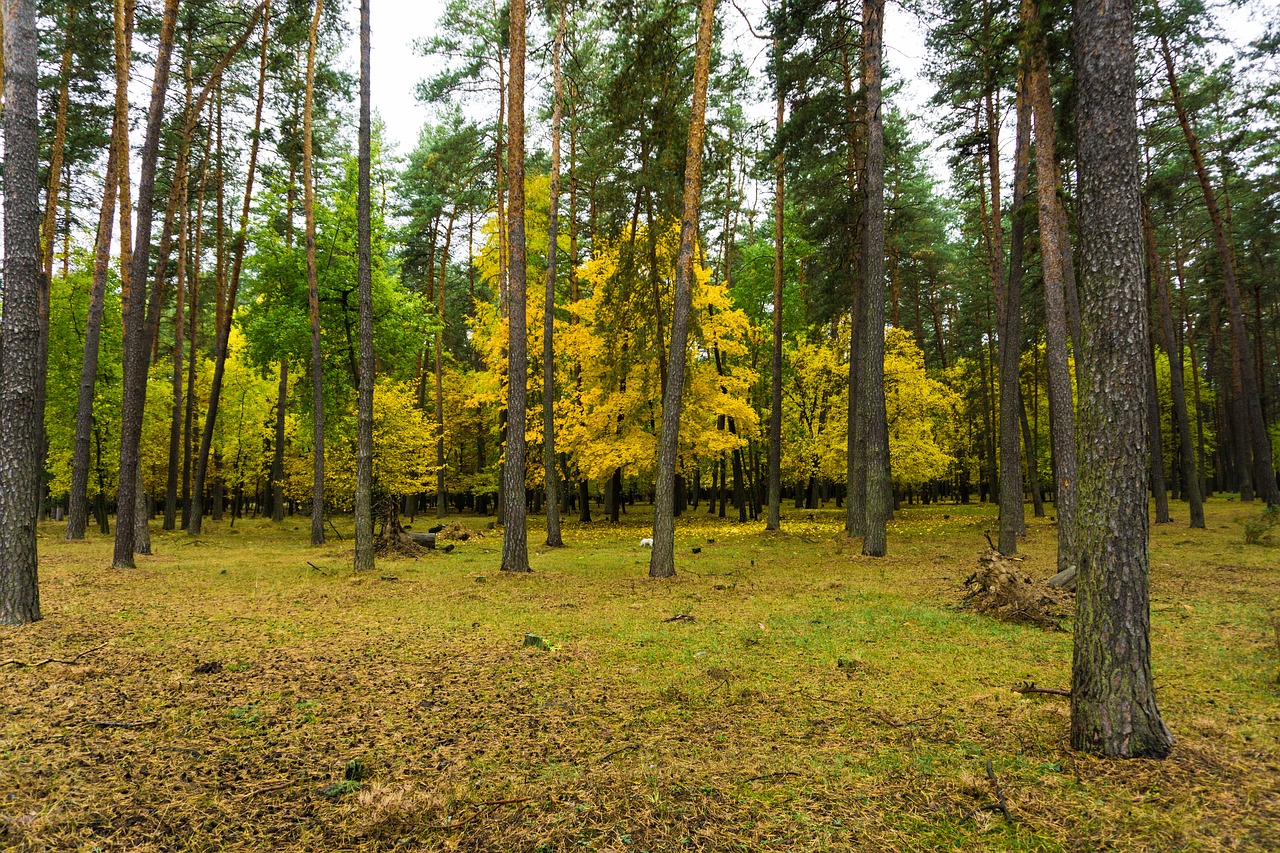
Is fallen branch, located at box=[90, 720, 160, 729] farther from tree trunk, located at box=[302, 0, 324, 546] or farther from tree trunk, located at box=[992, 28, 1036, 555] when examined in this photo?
tree trunk, located at box=[992, 28, 1036, 555]

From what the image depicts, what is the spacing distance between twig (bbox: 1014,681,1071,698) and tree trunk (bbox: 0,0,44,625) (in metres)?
9.95

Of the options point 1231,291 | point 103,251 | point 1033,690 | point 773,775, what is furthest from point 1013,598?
point 103,251

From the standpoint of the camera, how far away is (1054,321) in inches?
439

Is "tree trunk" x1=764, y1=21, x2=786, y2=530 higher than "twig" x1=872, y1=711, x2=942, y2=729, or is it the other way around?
"tree trunk" x1=764, y1=21, x2=786, y2=530

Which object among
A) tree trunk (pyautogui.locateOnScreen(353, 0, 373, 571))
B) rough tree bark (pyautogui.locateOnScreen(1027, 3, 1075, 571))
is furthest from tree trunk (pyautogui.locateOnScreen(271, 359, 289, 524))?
rough tree bark (pyautogui.locateOnScreen(1027, 3, 1075, 571))

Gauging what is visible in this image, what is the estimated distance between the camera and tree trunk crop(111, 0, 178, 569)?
11656 millimetres

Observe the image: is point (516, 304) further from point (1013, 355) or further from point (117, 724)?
point (1013, 355)

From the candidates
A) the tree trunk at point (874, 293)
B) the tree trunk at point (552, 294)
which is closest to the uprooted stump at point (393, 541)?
the tree trunk at point (552, 294)

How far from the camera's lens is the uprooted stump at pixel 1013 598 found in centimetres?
775

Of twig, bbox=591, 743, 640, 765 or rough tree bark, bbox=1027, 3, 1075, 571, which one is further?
rough tree bark, bbox=1027, 3, 1075, 571

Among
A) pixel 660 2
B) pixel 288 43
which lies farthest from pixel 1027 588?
pixel 288 43

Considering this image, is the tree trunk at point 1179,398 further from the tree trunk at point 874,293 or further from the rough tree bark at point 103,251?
the rough tree bark at point 103,251

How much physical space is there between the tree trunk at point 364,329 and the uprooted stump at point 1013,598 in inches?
438

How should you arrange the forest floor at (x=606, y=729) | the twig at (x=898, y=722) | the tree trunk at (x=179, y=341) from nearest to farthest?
the forest floor at (x=606, y=729)
the twig at (x=898, y=722)
the tree trunk at (x=179, y=341)
